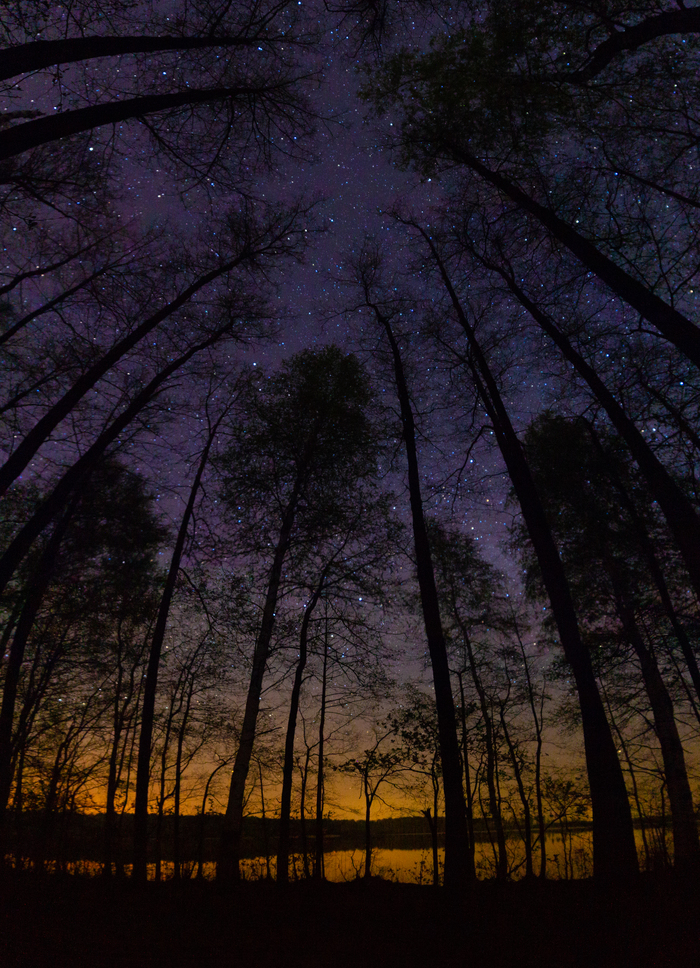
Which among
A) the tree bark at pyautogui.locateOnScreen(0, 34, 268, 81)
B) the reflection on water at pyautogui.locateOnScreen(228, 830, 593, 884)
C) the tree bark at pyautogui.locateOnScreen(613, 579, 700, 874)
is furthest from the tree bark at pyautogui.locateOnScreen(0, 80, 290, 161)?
the reflection on water at pyautogui.locateOnScreen(228, 830, 593, 884)

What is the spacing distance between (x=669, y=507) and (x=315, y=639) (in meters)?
8.92

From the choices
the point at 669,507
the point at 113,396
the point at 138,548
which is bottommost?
the point at 669,507

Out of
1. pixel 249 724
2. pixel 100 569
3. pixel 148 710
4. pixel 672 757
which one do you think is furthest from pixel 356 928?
pixel 100 569

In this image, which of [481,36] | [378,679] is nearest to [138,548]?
[378,679]

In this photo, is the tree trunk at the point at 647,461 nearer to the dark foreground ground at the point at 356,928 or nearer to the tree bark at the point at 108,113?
the dark foreground ground at the point at 356,928

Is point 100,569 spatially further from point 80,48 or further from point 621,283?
point 621,283

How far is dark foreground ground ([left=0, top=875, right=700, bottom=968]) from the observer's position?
4.75 metres

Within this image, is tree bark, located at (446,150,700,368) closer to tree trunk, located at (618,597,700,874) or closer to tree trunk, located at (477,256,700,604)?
tree trunk, located at (477,256,700,604)

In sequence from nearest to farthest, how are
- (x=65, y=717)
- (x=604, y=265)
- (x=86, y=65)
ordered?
(x=86, y=65) → (x=604, y=265) → (x=65, y=717)

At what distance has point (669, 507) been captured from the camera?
6195 millimetres

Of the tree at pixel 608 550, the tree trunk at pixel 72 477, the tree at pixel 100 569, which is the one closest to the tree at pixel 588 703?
the tree at pixel 608 550

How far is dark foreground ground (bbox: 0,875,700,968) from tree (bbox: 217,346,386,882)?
5.07m

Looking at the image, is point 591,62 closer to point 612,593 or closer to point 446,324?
point 446,324

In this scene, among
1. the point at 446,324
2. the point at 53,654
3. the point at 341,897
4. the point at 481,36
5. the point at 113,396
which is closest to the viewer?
the point at 481,36
